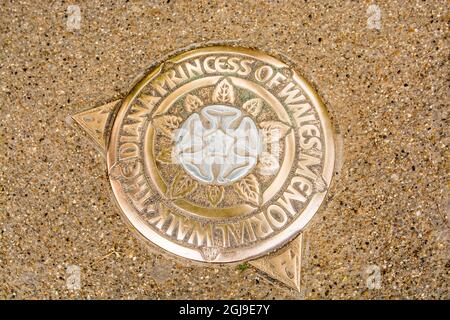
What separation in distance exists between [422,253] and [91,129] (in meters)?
1.51

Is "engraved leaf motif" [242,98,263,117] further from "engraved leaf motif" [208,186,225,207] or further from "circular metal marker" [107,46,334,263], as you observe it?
"engraved leaf motif" [208,186,225,207]

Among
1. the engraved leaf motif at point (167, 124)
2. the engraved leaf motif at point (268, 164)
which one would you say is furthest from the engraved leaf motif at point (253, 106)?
the engraved leaf motif at point (167, 124)

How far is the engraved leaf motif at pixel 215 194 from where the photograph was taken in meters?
1.85

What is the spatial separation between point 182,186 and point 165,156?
15 centimetres

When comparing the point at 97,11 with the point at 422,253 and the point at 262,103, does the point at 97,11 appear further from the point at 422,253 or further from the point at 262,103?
the point at 422,253

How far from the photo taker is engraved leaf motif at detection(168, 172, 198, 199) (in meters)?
1.85

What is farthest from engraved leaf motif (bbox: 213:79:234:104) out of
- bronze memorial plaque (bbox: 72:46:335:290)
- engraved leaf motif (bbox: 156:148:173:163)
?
engraved leaf motif (bbox: 156:148:173:163)

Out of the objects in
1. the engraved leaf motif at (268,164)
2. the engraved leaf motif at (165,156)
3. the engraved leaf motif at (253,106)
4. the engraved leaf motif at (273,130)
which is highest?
the engraved leaf motif at (253,106)

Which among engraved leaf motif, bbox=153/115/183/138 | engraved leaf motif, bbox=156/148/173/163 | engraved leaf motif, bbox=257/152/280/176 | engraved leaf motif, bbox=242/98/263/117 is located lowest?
engraved leaf motif, bbox=257/152/280/176

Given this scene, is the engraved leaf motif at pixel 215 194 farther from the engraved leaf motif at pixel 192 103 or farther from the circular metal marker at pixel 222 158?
the engraved leaf motif at pixel 192 103

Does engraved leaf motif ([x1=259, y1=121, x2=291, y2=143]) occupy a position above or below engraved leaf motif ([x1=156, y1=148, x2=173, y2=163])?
above

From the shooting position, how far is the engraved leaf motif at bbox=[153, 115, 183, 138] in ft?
6.10

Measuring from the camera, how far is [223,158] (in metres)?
1.84
